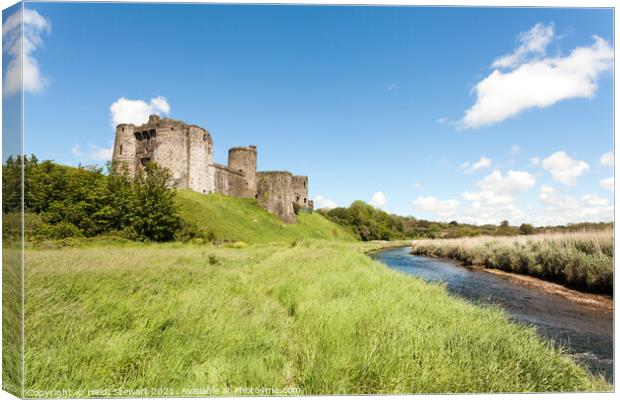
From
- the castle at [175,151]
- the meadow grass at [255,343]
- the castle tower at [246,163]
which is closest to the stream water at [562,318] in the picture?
the meadow grass at [255,343]

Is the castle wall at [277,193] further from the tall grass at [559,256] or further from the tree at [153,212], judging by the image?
the tall grass at [559,256]

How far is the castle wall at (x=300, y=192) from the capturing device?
15.6 meters

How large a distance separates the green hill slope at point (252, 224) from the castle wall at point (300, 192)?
1.05m

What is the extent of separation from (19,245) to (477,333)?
18.4 feet

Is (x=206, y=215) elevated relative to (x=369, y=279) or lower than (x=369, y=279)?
elevated

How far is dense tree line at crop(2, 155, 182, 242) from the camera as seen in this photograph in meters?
3.74

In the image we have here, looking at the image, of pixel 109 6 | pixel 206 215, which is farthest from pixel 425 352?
pixel 206 215

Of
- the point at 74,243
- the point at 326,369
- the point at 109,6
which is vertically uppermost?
the point at 109,6

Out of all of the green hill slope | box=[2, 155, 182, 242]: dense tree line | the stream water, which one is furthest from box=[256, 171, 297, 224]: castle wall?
the stream water

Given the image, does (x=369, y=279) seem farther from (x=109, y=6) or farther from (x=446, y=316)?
(x=109, y=6)

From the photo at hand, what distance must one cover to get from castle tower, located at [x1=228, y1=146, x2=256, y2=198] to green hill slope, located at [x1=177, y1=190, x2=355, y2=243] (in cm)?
1410

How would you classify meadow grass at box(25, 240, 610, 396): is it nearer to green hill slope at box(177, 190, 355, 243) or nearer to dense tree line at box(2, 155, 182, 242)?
dense tree line at box(2, 155, 182, 242)

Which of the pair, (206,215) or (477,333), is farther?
(206,215)

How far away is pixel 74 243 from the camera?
740 cm
